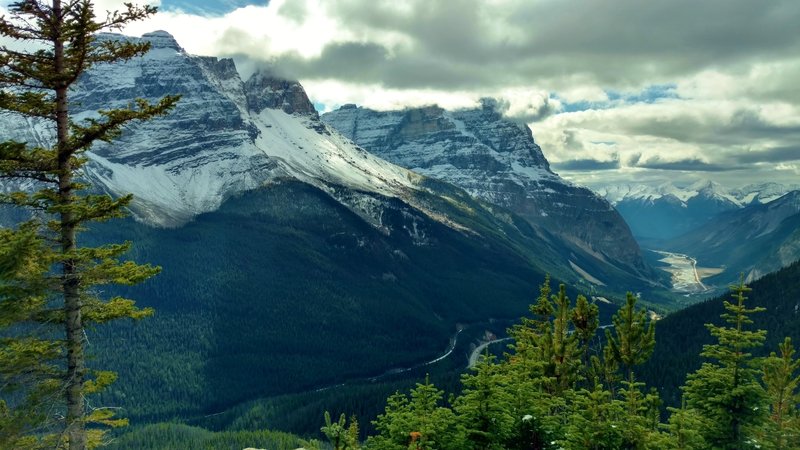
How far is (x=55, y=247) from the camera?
2331 cm

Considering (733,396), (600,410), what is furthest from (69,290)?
(733,396)

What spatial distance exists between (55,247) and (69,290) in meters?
1.83

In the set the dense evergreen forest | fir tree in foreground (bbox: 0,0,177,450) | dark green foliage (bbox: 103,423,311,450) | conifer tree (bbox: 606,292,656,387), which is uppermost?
fir tree in foreground (bbox: 0,0,177,450)

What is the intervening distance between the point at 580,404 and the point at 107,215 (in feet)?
80.7

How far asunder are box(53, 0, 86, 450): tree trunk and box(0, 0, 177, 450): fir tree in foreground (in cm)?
4

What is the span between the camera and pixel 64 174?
23.4 meters

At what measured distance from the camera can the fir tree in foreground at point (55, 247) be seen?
22109 millimetres

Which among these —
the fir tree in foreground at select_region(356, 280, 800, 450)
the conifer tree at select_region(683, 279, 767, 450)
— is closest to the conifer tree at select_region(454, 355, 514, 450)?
the fir tree in foreground at select_region(356, 280, 800, 450)

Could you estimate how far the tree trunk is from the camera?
76.0 feet

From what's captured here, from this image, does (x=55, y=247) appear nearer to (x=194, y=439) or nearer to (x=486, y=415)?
(x=486, y=415)

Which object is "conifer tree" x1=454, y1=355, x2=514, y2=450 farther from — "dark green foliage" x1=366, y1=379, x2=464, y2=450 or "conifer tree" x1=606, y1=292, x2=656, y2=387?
"conifer tree" x1=606, y1=292, x2=656, y2=387

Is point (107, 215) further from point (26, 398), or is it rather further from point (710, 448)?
point (710, 448)

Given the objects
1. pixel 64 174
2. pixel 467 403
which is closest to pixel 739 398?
pixel 467 403

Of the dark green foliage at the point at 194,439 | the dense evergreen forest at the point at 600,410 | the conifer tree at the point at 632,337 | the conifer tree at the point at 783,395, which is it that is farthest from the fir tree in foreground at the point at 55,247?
the dark green foliage at the point at 194,439
